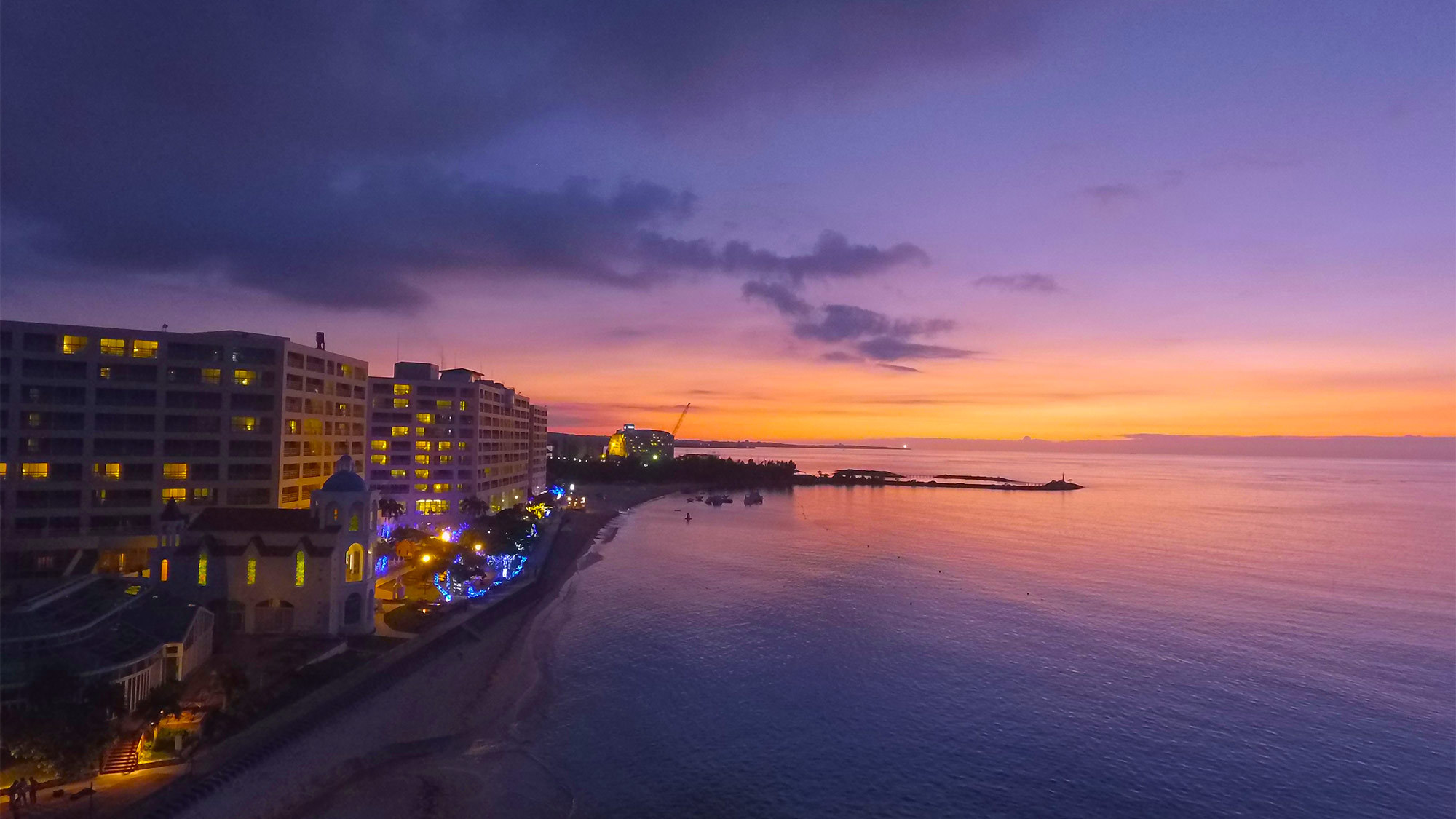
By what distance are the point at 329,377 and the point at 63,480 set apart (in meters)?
21.0

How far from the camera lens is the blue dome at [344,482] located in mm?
40969

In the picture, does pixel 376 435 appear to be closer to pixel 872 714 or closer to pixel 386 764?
pixel 386 764

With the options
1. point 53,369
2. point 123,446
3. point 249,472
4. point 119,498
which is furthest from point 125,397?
point 249,472

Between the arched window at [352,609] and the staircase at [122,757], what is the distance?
14867mm

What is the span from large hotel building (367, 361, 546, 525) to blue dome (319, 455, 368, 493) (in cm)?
4179

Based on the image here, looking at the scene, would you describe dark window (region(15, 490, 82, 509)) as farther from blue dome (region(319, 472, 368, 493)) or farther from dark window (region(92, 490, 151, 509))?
blue dome (region(319, 472, 368, 493))

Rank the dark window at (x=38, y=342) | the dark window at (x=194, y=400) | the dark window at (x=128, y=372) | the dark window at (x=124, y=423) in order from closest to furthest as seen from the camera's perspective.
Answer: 1. the dark window at (x=38, y=342)
2. the dark window at (x=124, y=423)
3. the dark window at (x=128, y=372)
4. the dark window at (x=194, y=400)

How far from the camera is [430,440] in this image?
3465 inches

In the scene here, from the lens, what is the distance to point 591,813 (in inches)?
1099

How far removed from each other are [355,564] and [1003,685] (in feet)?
123

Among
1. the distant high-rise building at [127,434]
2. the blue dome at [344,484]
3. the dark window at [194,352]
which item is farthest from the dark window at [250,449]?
the blue dome at [344,484]

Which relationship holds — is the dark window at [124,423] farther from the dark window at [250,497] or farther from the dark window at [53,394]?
the dark window at [250,497]

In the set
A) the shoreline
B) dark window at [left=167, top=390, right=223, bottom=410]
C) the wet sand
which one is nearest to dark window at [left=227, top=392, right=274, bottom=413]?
dark window at [left=167, top=390, right=223, bottom=410]

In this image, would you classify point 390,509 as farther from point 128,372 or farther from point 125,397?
point 128,372
